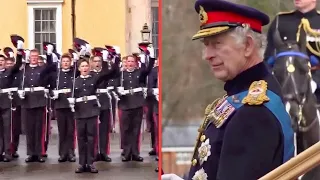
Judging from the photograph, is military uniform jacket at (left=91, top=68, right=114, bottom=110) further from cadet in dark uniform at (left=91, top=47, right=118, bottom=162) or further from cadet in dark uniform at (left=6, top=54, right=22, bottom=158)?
cadet in dark uniform at (left=6, top=54, right=22, bottom=158)

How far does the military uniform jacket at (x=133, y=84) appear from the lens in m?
9.66

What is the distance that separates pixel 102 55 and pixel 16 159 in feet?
6.25

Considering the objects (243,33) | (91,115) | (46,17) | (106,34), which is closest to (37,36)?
(46,17)

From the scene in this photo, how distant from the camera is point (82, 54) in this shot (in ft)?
32.8

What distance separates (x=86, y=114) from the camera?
8805mm

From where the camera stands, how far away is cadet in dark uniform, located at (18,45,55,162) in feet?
31.8

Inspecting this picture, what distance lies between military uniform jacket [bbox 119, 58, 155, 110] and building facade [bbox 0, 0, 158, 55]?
7.43 meters

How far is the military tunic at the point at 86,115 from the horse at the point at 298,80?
18.5 feet

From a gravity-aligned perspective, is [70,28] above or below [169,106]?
above

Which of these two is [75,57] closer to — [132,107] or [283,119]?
[132,107]

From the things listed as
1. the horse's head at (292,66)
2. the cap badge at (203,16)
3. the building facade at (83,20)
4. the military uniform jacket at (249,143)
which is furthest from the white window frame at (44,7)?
the military uniform jacket at (249,143)

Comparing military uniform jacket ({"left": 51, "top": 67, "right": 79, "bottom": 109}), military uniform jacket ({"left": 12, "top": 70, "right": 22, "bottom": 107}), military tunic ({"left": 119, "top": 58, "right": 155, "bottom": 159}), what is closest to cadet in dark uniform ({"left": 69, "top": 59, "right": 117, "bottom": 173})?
military uniform jacket ({"left": 51, "top": 67, "right": 79, "bottom": 109})

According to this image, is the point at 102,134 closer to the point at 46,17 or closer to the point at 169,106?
the point at 169,106

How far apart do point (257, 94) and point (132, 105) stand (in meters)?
7.52
